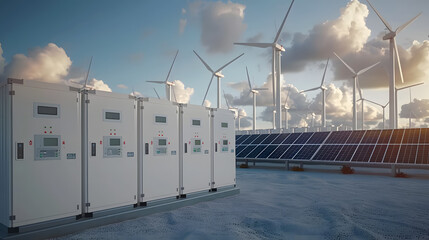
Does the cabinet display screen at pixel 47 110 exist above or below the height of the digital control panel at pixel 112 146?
above

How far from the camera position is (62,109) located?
8.45m

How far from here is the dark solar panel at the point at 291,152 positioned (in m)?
23.6

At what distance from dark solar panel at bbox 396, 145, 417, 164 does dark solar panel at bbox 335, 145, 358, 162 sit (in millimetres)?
3002

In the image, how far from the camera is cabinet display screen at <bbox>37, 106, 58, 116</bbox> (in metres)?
8.02

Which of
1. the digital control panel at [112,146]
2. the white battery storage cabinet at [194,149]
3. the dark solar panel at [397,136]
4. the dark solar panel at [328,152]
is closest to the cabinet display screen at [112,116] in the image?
the digital control panel at [112,146]

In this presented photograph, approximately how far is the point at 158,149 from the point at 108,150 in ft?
6.28

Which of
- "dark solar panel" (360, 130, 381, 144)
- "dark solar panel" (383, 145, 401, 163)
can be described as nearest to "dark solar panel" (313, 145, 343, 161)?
"dark solar panel" (360, 130, 381, 144)

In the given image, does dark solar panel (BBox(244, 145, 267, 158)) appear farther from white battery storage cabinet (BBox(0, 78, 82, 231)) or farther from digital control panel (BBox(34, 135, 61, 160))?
digital control panel (BBox(34, 135, 61, 160))

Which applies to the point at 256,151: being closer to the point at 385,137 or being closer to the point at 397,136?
the point at 385,137

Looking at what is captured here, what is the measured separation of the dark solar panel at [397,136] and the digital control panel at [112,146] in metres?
19.8

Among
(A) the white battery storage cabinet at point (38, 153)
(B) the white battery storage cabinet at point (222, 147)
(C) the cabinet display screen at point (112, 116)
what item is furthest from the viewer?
(B) the white battery storage cabinet at point (222, 147)

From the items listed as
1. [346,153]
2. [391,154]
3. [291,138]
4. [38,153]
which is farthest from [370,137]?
[38,153]

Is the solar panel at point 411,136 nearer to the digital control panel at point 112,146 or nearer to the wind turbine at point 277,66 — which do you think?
the wind turbine at point 277,66

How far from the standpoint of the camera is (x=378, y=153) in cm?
2061
